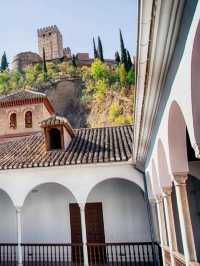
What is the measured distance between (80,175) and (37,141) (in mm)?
4947

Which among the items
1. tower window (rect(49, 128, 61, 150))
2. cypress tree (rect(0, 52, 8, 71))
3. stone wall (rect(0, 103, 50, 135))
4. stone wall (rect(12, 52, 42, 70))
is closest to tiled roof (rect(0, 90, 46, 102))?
A: stone wall (rect(0, 103, 50, 135))

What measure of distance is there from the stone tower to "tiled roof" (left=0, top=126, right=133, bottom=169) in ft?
232

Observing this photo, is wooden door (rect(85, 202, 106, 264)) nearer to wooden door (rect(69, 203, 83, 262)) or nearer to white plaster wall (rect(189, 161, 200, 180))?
wooden door (rect(69, 203, 83, 262))

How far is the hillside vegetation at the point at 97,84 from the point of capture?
46.5 metres

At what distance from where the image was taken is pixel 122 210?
11945 millimetres

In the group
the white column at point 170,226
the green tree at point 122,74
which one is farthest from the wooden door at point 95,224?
the green tree at point 122,74

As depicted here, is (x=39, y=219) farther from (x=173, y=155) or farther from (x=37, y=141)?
(x=173, y=155)

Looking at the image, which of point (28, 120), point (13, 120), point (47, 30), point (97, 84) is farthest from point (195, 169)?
point (47, 30)

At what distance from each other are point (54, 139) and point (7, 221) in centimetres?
444

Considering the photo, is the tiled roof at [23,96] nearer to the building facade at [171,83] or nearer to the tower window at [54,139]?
the tower window at [54,139]

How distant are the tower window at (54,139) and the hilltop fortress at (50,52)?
6103 centimetres

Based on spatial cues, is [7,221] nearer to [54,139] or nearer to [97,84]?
[54,139]

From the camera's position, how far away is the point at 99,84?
53969mm

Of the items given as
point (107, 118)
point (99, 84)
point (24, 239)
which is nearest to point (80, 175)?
point (24, 239)
